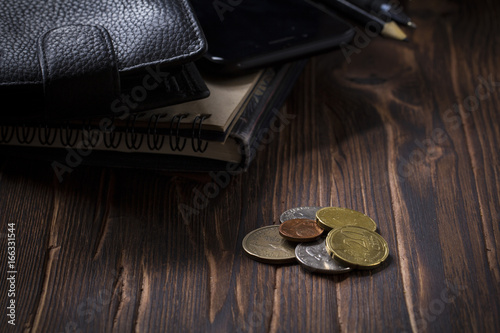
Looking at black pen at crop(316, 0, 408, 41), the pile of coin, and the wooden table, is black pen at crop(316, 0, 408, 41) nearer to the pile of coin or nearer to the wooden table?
the wooden table

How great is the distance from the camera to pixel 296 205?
36.4 inches

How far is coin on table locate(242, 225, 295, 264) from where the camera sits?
81cm

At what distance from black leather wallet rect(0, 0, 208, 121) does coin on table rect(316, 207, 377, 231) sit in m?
0.29

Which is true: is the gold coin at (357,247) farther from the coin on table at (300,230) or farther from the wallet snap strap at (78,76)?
the wallet snap strap at (78,76)

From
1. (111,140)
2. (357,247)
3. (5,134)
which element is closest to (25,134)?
(5,134)

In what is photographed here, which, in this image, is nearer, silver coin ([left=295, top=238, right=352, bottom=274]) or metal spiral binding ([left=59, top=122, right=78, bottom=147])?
silver coin ([left=295, top=238, right=352, bottom=274])

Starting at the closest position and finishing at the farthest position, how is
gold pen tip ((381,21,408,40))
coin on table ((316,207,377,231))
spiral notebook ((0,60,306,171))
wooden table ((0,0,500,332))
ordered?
wooden table ((0,0,500,332)), coin on table ((316,207,377,231)), spiral notebook ((0,60,306,171)), gold pen tip ((381,21,408,40))

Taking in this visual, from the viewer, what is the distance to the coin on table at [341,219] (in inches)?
33.4

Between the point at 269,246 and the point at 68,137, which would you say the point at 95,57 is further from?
the point at 269,246

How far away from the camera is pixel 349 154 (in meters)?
1.03

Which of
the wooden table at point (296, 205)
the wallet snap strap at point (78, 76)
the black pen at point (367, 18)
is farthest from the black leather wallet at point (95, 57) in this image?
the black pen at point (367, 18)

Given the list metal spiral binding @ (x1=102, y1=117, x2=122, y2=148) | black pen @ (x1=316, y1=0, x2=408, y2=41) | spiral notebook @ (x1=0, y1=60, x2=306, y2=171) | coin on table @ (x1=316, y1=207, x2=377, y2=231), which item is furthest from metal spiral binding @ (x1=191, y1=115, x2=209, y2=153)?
black pen @ (x1=316, y1=0, x2=408, y2=41)

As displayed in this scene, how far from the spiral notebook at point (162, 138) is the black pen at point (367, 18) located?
0.31m

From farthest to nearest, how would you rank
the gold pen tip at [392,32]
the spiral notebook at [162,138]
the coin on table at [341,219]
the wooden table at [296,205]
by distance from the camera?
the gold pen tip at [392,32] < the spiral notebook at [162,138] < the coin on table at [341,219] < the wooden table at [296,205]
